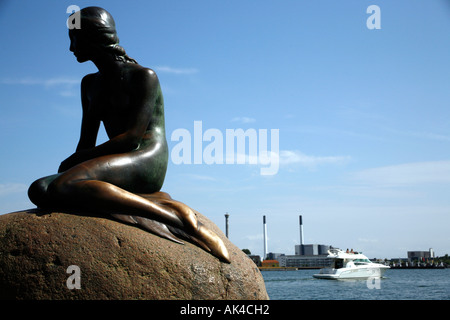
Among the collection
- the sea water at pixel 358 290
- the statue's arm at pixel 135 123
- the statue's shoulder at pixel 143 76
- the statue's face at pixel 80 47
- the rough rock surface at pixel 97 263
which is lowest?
the sea water at pixel 358 290

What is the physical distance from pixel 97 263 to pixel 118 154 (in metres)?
1.29

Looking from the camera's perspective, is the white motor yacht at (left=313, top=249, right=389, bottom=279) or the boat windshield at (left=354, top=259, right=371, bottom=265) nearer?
the white motor yacht at (left=313, top=249, right=389, bottom=279)

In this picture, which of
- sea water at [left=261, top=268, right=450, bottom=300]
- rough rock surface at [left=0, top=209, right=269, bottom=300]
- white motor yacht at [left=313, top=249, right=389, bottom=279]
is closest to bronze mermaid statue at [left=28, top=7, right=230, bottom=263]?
rough rock surface at [left=0, top=209, right=269, bottom=300]

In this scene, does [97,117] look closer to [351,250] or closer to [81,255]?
[81,255]

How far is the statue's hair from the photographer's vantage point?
211 inches

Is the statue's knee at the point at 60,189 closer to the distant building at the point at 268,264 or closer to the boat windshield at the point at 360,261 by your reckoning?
the boat windshield at the point at 360,261

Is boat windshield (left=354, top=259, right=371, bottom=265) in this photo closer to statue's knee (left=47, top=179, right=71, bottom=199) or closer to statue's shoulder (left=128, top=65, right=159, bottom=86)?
statue's shoulder (left=128, top=65, right=159, bottom=86)

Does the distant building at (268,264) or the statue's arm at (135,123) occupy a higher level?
the statue's arm at (135,123)

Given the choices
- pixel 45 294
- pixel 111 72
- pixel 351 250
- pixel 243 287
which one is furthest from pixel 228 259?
pixel 351 250

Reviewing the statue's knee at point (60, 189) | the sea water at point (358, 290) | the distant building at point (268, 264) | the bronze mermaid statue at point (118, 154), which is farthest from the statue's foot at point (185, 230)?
the distant building at point (268, 264)

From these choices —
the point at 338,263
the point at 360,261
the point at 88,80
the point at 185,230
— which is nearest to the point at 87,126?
the point at 88,80

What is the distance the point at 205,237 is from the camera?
4895mm

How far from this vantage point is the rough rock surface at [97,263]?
4.23m

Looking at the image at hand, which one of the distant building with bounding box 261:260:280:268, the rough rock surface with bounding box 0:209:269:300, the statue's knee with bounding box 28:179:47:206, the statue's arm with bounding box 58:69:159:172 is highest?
the statue's arm with bounding box 58:69:159:172
